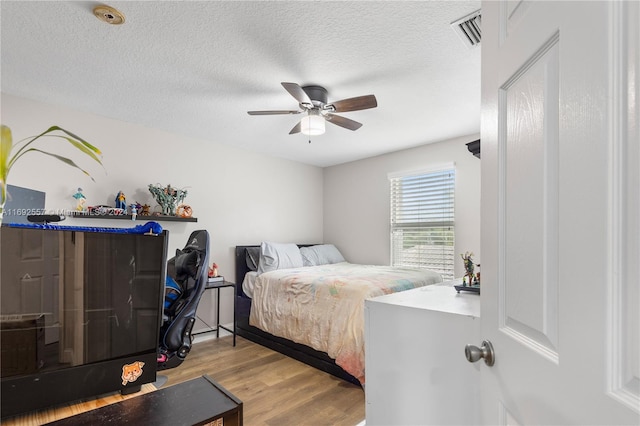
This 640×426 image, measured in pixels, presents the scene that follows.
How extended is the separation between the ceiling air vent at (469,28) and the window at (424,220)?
217 centimetres

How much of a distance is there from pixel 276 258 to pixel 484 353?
3.29m

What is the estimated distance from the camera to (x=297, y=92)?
2.16 metres

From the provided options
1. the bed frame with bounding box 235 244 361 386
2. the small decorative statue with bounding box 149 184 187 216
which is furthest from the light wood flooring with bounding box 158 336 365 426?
the small decorative statue with bounding box 149 184 187 216

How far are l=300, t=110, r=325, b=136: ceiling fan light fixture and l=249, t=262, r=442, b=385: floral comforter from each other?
1362 millimetres

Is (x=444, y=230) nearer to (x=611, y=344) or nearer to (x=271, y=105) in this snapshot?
(x=271, y=105)

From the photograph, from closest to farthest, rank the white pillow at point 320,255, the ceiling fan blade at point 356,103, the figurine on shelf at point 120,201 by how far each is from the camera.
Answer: the ceiling fan blade at point 356,103, the figurine on shelf at point 120,201, the white pillow at point 320,255

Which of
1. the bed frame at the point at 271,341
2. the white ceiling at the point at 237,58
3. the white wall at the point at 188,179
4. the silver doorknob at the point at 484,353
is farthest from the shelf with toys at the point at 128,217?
the silver doorknob at the point at 484,353

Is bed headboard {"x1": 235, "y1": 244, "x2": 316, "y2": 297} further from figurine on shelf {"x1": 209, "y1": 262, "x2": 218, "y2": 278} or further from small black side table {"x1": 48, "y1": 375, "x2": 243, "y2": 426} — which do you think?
small black side table {"x1": 48, "y1": 375, "x2": 243, "y2": 426}

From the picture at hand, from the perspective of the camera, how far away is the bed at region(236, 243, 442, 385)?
8.54 feet

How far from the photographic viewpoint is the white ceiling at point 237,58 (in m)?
1.67

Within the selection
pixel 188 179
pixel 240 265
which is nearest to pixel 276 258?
pixel 240 265

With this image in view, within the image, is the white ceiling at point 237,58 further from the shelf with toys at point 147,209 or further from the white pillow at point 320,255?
the white pillow at point 320,255

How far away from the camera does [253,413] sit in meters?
2.16

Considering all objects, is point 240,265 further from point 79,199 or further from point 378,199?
point 378,199
